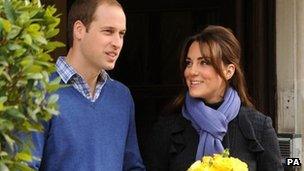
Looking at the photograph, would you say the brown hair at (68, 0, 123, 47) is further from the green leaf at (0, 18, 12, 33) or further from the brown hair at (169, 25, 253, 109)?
the green leaf at (0, 18, 12, 33)

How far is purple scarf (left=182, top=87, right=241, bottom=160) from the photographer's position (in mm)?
3127

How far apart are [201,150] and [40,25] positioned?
4.20ft

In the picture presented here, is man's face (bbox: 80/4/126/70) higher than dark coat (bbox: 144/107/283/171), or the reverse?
man's face (bbox: 80/4/126/70)

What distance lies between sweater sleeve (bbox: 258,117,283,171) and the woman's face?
0.31m

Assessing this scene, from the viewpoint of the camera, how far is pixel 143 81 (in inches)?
245

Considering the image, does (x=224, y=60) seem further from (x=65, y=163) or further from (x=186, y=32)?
(x=186, y=32)

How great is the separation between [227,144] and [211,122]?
5.4 inches

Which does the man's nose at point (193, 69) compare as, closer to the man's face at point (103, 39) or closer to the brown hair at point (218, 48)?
the brown hair at point (218, 48)

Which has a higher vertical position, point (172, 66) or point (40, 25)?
point (40, 25)

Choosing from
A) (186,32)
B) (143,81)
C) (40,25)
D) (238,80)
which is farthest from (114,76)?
(40,25)

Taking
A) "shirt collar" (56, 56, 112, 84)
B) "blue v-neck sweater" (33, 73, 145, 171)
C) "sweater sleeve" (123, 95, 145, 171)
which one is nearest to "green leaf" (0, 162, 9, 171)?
"blue v-neck sweater" (33, 73, 145, 171)

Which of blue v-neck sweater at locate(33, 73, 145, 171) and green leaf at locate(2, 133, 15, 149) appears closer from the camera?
green leaf at locate(2, 133, 15, 149)

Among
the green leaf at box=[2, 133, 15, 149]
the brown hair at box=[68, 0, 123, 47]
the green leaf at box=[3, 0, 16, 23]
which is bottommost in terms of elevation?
the green leaf at box=[2, 133, 15, 149]

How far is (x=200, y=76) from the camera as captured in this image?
313 cm
